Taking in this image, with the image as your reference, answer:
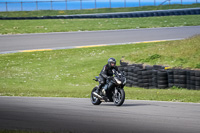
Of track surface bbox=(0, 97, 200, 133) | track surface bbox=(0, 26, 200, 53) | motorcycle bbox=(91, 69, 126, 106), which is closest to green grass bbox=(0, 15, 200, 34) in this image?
track surface bbox=(0, 26, 200, 53)

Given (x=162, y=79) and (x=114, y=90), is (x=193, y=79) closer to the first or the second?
(x=162, y=79)

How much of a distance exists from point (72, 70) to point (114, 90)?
410 inches

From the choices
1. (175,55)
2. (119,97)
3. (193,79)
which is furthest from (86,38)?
(119,97)

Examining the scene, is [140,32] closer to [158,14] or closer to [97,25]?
[97,25]

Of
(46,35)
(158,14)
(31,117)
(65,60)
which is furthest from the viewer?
(158,14)

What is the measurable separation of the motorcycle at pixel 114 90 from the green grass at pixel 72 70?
2398mm

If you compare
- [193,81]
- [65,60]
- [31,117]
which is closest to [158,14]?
[65,60]

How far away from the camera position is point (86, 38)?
30.2m

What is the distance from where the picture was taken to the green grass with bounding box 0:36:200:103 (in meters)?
14.9

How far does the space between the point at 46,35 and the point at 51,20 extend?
744cm

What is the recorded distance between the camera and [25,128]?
8.38 metres

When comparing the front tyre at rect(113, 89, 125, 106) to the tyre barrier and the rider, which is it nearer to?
the rider

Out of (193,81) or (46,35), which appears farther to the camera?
(46,35)

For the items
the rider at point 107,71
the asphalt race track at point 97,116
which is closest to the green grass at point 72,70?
the asphalt race track at point 97,116
